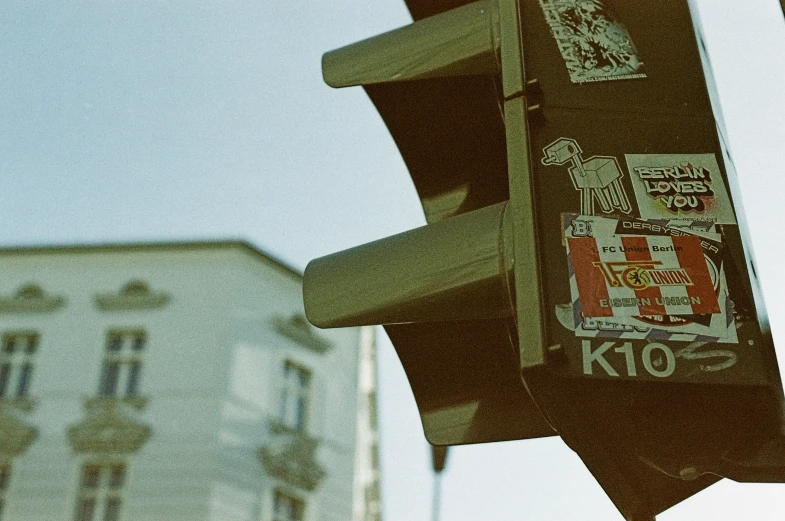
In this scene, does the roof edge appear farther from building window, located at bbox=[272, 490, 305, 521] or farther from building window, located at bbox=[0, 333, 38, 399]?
building window, located at bbox=[272, 490, 305, 521]

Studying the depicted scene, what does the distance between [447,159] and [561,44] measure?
2.94 feet

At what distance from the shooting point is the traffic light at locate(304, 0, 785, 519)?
1975 mm

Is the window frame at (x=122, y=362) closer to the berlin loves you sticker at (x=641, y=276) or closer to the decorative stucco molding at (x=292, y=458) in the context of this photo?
the decorative stucco molding at (x=292, y=458)

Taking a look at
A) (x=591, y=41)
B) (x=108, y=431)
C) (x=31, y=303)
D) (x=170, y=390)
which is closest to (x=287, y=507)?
(x=170, y=390)

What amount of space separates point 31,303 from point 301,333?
5.60 m

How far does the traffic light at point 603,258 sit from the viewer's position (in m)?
1.97

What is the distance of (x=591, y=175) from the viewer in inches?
87.6

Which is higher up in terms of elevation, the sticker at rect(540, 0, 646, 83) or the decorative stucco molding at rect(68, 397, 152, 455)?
the decorative stucco molding at rect(68, 397, 152, 455)

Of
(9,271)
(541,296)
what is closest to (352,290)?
(541,296)

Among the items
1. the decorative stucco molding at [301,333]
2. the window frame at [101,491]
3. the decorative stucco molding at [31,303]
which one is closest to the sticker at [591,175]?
the window frame at [101,491]

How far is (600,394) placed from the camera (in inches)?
78.3

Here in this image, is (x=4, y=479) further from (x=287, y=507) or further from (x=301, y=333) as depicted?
(x=301, y=333)

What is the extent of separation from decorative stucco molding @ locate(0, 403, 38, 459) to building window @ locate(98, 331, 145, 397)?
4.96ft

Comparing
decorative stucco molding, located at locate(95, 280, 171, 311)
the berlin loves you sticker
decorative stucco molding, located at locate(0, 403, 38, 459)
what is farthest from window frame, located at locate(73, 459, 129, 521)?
the berlin loves you sticker
